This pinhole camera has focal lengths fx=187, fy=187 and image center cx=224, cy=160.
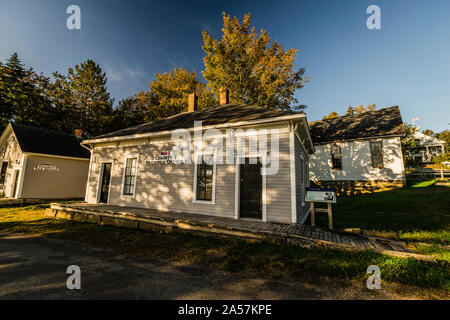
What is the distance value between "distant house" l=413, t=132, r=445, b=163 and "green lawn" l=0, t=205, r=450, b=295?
132 feet

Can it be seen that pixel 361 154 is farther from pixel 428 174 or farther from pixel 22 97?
pixel 22 97

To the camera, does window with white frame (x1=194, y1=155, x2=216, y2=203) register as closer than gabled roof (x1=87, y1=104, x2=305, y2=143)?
No

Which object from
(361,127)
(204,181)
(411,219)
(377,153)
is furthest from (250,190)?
(361,127)

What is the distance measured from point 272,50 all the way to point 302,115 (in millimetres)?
15740

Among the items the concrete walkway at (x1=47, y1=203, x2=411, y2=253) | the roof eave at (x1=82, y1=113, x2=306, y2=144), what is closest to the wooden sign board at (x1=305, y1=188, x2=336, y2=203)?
the concrete walkway at (x1=47, y1=203, x2=411, y2=253)

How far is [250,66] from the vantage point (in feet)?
64.1

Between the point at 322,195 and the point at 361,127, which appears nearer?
the point at 322,195

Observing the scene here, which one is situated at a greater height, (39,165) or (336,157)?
(336,157)

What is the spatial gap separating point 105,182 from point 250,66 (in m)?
17.0

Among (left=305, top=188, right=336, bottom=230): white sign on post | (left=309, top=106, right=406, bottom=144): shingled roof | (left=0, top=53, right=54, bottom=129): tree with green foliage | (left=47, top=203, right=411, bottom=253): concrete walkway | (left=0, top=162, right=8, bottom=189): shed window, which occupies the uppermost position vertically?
(left=0, top=53, right=54, bottom=129): tree with green foliage

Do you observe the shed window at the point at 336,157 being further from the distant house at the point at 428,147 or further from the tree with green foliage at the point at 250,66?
the distant house at the point at 428,147

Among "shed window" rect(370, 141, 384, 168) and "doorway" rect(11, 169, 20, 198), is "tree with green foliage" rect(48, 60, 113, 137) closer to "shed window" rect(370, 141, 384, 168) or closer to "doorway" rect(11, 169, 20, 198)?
"doorway" rect(11, 169, 20, 198)

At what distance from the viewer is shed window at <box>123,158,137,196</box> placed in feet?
33.6

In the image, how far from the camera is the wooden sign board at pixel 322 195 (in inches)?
247
